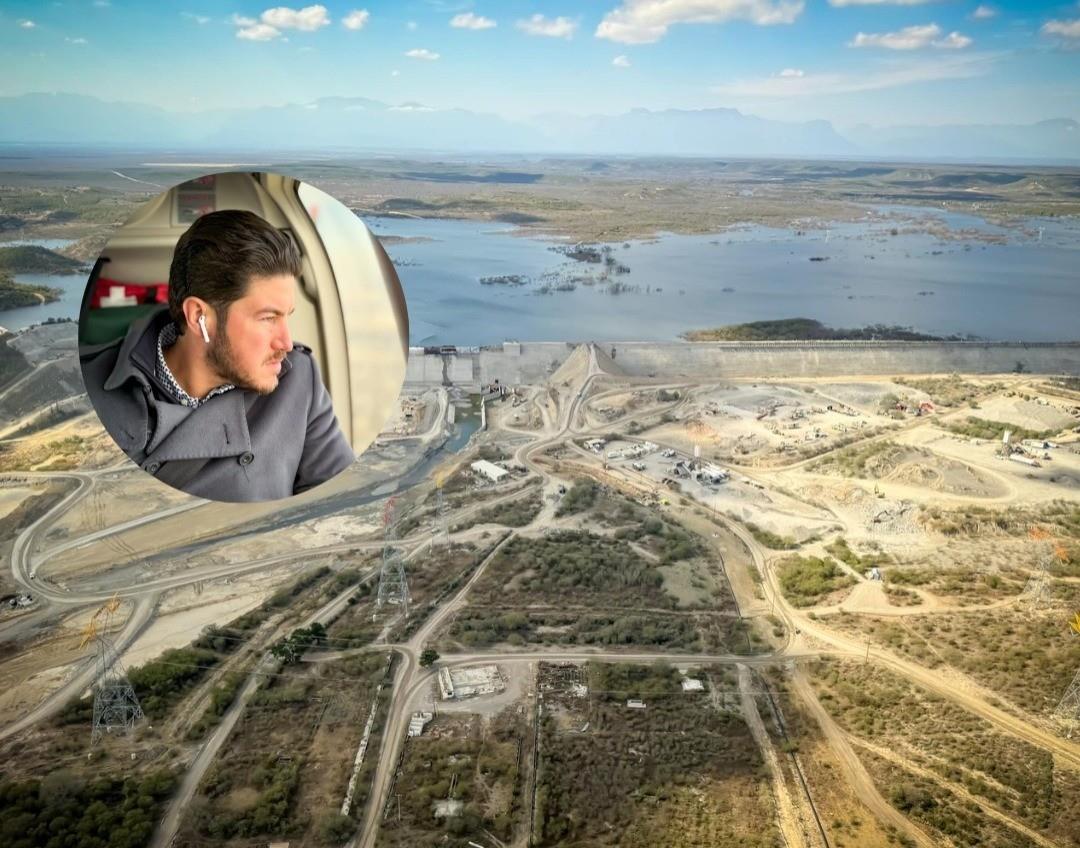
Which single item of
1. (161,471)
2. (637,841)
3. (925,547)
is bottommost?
(637,841)

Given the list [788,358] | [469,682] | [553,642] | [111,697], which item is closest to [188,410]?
[469,682]

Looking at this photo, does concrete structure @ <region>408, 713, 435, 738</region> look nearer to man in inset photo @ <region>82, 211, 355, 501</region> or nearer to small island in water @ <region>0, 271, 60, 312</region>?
man in inset photo @ <region>82, 211, 355, 501</region>

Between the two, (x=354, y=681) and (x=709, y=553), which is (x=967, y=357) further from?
(x=354, y=681)

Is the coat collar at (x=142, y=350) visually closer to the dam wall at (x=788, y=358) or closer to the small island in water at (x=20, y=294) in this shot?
the small island in water at (x=20, y=294)

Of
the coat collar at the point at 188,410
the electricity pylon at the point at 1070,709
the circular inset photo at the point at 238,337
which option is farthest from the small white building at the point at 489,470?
the coat collar at the point at 188,410

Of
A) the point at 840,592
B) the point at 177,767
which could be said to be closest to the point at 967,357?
the point at 840,592

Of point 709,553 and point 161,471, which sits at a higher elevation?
point 161,471
